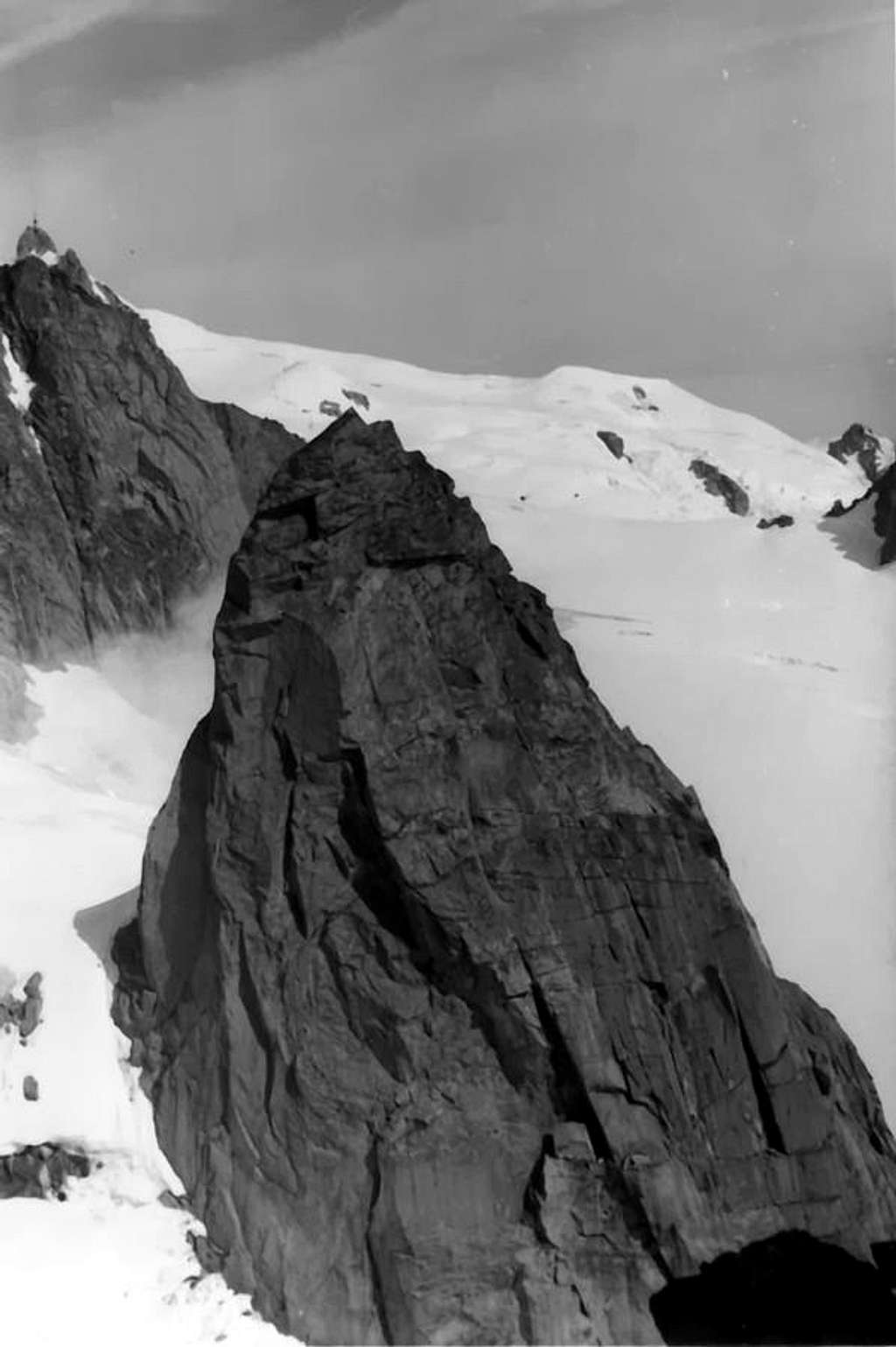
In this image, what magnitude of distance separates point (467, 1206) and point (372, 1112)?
1.63 m

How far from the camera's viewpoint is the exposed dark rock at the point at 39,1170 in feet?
82.4

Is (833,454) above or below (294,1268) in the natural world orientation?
above

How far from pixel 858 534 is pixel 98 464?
26014 mm

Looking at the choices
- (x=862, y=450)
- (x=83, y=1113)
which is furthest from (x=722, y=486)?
(x=83, y=1113)

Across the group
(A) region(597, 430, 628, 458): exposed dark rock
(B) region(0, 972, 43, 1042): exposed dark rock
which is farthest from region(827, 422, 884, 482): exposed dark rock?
(B) region(0, 972, 43, 1042): exposed dark rock

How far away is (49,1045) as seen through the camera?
87.4 feet

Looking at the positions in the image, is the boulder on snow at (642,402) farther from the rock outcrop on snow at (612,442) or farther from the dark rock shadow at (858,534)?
the dark rock shadow at (858,534)

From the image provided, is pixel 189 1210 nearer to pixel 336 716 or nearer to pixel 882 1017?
pixel 336 716

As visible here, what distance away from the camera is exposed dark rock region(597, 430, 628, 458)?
76.5 meters

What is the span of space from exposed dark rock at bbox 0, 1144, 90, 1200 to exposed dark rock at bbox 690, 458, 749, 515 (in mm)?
53494

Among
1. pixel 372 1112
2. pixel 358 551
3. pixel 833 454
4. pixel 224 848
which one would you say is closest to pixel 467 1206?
pixel 372 1112

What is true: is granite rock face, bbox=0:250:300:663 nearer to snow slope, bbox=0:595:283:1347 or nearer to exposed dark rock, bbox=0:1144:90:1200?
snow slope, bbox=0:595:283:1347

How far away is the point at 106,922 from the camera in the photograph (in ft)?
94.1

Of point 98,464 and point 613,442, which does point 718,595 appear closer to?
point 98,464
